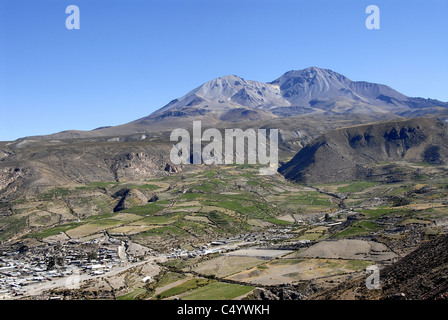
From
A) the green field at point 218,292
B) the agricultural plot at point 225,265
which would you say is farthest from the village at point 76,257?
the green field at point 218,292

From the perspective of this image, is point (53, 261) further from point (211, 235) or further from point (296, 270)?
point (296, 270)

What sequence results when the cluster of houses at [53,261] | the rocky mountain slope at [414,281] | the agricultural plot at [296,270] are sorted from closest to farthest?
the rocky mountain slope at [414,281] < the agricultural plot at [296,270] < the cluster of houses at [53,261]

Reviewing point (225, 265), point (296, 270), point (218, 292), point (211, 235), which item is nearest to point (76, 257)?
point (225, 265)

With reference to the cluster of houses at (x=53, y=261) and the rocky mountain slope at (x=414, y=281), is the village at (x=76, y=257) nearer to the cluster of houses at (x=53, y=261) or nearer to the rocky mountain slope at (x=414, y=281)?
the cluster of houses at (x=53, y=261)

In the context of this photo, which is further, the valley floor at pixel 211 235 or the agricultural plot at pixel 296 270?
the valley floor at pixel 211 235

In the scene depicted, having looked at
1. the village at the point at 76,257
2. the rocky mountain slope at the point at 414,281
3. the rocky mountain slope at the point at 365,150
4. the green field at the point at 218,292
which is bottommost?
the village at the point at 76,257
